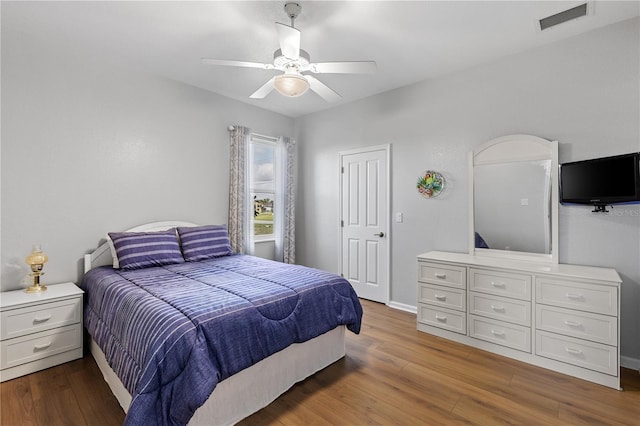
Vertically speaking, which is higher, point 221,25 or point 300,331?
point 221,25

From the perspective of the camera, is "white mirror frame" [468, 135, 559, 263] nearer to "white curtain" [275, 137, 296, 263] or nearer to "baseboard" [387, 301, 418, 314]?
"baseboard" [387, 301, 418, 314]

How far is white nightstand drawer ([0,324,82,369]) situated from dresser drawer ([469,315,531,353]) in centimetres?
356

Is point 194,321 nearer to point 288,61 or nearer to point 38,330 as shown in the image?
point 38,330

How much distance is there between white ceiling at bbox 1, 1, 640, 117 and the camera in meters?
2.29

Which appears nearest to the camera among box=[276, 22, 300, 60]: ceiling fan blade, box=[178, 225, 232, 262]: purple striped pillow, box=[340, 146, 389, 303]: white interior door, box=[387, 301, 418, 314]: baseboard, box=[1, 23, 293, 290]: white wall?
box=[276, 22, 300, 60]: ceiling fan blade

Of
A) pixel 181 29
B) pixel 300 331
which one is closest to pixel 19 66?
pixel 181 29

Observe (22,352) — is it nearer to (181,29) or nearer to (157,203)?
(157,203)

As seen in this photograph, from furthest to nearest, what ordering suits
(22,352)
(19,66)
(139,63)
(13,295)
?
1. (139,63)
2. (19,66)
3. (13,295)
4. (22,352)

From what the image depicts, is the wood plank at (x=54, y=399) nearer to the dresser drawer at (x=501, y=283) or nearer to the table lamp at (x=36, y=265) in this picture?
the table lamp at (x=36, y=265)

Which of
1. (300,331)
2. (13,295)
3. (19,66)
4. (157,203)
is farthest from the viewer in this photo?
(157,203)

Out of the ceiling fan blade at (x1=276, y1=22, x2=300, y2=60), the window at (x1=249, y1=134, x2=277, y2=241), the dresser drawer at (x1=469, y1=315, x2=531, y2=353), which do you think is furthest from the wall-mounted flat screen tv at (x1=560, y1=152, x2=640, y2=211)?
the window at (x1=249, y1=134, x2=277, y2=241)

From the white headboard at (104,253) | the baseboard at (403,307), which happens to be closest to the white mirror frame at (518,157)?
the baseboard at (403,307)

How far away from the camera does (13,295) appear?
8.21 ft

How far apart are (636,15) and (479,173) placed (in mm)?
1639
